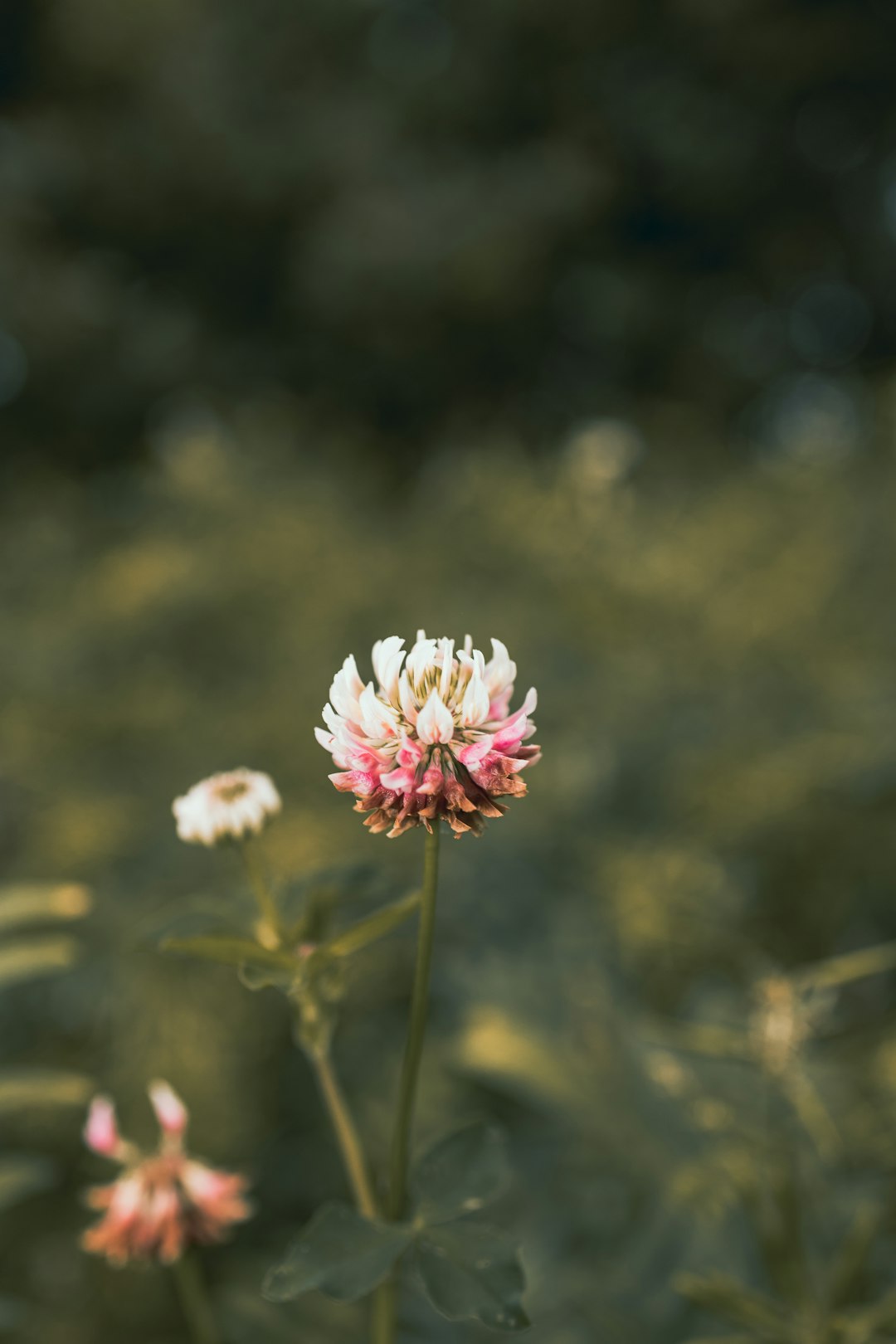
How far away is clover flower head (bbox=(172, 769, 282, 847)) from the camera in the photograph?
2.16ft

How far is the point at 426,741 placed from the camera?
1.81 ft

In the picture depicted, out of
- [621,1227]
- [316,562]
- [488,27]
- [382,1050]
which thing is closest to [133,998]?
[382,1050]

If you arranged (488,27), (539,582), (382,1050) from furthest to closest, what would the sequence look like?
(488,27) < (539,582) < (382,1050)

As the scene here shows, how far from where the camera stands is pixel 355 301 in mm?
8445

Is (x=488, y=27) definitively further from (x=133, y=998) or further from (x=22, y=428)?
(x=133, y=998)

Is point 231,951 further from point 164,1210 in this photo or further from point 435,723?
point 164,1210

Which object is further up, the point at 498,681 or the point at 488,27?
the point at 488,27

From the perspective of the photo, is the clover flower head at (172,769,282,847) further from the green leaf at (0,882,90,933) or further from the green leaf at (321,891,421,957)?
the green leaf at (0,882,90,933)

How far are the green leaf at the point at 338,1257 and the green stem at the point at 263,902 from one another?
0.14 m

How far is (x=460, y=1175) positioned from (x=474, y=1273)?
0.22 feet

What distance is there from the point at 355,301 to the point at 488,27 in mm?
2499

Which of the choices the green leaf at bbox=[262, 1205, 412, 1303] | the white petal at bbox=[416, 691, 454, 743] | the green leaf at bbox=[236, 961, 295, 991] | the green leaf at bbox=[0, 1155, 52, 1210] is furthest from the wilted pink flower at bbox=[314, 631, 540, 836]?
the green leaf at bbox=[0, 1155, 52, 1210]

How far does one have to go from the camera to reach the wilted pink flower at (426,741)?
533mm

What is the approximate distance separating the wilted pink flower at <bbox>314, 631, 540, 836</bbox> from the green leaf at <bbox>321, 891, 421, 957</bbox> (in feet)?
0.15
